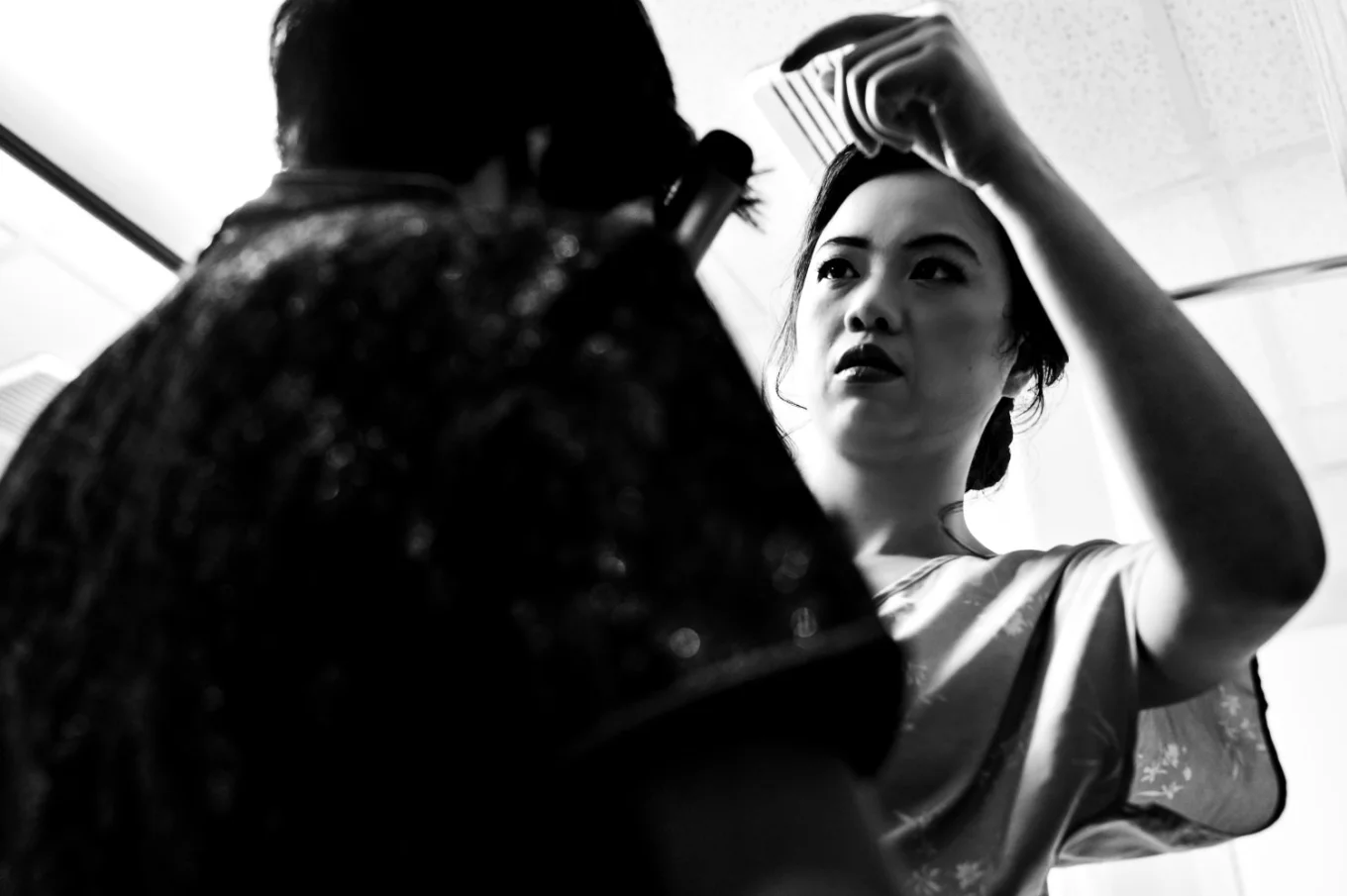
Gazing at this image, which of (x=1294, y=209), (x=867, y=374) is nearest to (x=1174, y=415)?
(x=867, y=374)

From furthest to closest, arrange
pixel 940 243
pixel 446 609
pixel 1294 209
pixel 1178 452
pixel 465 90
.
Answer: pixel 1294 209, pixel 940 243, pixel 1178 452, pixel 465 90, pixel 446 609

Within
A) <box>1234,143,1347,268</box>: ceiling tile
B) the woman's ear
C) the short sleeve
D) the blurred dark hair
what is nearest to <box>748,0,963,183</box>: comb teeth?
<box>1234,143,1347,268</box>: ceiling tile

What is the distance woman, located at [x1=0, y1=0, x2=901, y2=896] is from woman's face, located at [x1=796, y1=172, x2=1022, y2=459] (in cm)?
51

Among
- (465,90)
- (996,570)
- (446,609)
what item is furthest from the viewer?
(996,570)

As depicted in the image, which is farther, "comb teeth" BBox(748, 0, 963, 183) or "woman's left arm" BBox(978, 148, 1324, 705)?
"comb teeth" BBox(748, 0, 963, 183)

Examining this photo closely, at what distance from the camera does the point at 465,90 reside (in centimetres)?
47

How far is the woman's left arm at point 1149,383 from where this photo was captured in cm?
65

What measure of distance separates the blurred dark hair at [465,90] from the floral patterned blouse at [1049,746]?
0.37 m

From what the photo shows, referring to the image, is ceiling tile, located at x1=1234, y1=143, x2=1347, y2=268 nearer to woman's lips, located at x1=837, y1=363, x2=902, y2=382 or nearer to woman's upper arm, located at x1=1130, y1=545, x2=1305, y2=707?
woman's lips, located at x1=837, y1=363, x2=902, y2=382

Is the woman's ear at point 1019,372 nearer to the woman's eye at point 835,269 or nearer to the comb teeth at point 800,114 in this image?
the woman's eye at point 835,269

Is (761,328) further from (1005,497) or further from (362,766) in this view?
(362,766)

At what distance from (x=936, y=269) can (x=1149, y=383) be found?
279 mm

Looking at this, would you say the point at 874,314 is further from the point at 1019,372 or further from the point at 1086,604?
the point at 1086,604

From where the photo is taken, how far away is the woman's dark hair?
954 millimetres
